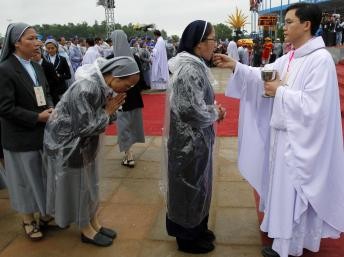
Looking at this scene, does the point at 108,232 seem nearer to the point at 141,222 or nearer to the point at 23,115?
the point at 141,222

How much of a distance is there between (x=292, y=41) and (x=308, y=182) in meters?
0.98

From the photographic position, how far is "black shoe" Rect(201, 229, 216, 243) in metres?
3.15

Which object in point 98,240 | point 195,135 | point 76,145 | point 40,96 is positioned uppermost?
point 40,96

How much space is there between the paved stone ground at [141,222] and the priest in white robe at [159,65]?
6.11 metres

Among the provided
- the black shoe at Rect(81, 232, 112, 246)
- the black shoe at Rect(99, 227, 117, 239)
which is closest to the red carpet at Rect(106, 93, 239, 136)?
the black shoe at Rect(99, 227, 117, 239)

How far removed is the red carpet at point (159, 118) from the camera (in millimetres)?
6782

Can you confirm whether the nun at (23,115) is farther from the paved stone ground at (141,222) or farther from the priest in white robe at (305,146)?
the priest in white robe at (305,146)

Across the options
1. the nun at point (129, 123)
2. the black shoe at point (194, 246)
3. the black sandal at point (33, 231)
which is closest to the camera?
the black shoe at point (194, 246)

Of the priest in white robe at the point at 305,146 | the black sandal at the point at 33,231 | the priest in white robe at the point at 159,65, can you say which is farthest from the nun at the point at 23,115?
the priest in white robe at the point at 159,65

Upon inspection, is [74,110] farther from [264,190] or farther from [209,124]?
[264,190]

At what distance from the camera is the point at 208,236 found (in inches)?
126

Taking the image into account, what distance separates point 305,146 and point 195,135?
741mm

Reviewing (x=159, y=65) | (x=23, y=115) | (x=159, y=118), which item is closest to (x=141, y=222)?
(x=23, y=115)

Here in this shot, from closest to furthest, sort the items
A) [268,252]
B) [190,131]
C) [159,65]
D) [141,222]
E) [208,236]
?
[190,131] < [268,252] < [208,236] < [141,222] < [159,65]
